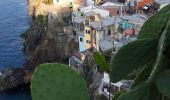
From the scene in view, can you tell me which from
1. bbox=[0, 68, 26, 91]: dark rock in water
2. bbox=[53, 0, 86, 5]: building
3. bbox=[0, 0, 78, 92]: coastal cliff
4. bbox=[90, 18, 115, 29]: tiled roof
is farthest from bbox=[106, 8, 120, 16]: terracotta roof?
bbox=[0, 68, 26, 91]: dark rock in water

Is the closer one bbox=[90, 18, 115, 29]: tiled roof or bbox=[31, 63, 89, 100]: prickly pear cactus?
bbox=[31, 63, 89, 100]: prickly pear cactus

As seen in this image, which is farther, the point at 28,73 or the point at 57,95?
the point at 28,73

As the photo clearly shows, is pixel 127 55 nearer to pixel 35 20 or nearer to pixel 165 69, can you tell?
pixel 165 69

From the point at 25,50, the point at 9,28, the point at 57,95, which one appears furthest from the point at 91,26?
the point at 57,95

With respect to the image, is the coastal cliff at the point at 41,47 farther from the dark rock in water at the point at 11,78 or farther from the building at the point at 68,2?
the building at the point at 68,2

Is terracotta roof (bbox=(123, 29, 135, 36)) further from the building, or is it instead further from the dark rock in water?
the dark rock in water

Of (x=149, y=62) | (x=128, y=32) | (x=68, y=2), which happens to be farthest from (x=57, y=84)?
(x=68, y=2)
